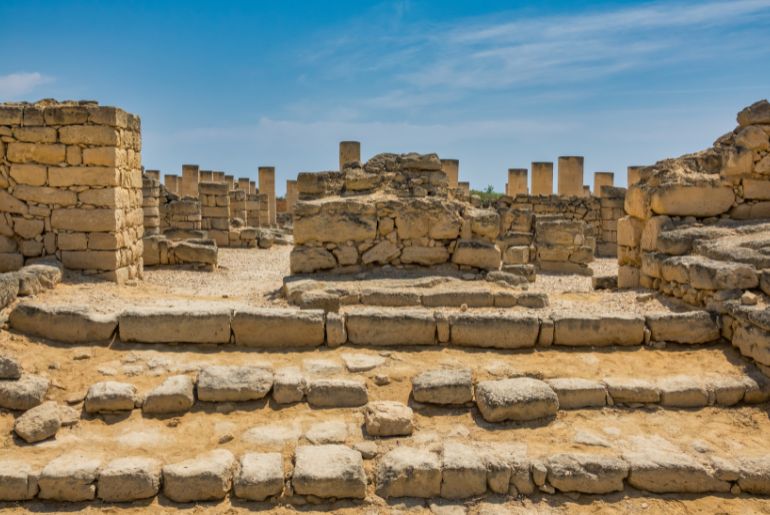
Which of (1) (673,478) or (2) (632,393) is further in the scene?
(2) (632,393)

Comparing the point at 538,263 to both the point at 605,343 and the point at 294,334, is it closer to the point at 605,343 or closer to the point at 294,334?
the point at 605,343

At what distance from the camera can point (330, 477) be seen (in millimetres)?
4211

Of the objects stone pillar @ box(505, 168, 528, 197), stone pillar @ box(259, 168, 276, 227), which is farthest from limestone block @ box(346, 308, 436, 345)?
stone pillar @ box(259, 168, 276, 227)

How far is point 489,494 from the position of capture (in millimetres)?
4309

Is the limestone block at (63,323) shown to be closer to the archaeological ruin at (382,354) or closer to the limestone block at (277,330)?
the archaeological ruin at (382,354)

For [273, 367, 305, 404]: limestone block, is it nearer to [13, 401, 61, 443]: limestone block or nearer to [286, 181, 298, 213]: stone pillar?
[13, 401, 61, 443]: limestone block

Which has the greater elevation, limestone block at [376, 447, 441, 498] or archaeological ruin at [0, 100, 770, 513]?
archaeological ruin at [0, 100, 770, 513]

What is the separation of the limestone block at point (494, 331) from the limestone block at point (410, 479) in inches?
74.1

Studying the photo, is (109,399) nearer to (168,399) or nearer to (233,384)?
(168,399)

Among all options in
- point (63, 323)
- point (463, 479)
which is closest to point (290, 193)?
point (63, 323)

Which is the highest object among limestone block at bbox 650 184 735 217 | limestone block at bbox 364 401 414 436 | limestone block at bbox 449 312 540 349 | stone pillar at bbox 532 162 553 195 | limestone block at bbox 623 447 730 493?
stone pillar at bbox 532 162 553 195

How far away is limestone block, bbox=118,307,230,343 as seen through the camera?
5.90 m

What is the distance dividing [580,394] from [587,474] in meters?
1.02

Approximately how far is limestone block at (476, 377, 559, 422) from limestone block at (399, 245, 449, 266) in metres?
3.60
